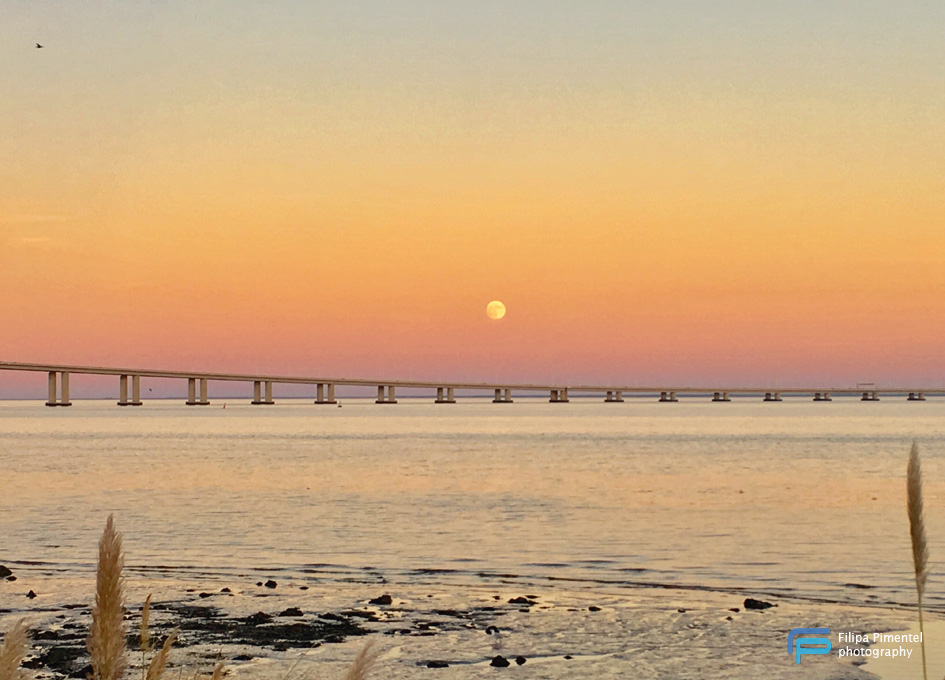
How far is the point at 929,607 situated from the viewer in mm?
19312

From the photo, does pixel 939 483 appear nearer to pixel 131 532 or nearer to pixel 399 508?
pixel 399 508

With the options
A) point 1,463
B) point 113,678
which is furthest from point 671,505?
point 1,463

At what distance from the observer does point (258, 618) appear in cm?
1816

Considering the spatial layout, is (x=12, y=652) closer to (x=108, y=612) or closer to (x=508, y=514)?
(x=108, y=612)

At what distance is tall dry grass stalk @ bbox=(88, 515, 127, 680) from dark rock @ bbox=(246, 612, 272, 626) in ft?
48.5

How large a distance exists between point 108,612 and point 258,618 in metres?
15.3

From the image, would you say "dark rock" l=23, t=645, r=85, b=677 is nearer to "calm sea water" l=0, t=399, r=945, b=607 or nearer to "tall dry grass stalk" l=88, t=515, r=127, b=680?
"calm sea water" l=0, t=399, r=945, b=607

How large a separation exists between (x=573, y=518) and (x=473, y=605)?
54.3 ft

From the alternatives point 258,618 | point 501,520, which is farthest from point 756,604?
point 501,520

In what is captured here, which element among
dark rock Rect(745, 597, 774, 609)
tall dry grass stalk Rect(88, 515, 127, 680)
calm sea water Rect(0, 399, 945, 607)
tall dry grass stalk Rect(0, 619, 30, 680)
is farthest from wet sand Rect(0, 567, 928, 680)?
tall dry grass stalk Rect(0, 619, 30, 680)

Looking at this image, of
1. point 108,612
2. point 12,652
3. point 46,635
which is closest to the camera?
point 12,652

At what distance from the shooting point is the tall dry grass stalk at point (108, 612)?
3.46 meters

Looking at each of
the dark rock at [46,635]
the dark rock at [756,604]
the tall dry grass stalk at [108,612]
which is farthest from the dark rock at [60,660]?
the tall dry grass stalk at [108,612]

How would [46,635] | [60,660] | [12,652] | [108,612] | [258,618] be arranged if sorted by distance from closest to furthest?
[12,652]
[108,612]
[60,660]
[46,635]
[258,618]
